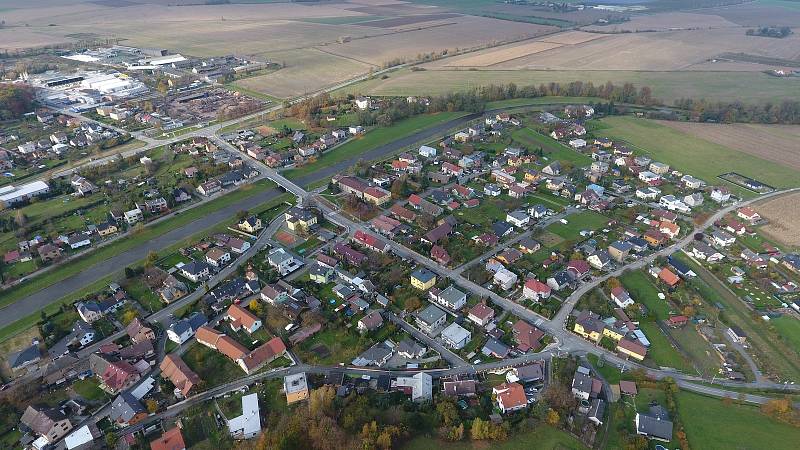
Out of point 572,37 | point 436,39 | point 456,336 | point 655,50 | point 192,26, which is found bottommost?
point 456,336

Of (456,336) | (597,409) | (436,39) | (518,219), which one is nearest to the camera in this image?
(597,409)

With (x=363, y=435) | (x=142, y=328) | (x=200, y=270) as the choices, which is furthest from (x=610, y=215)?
(x=142, y=328)

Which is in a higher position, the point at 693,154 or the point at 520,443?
the point at 693,154

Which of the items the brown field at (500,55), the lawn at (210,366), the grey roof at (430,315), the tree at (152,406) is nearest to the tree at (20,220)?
the lawn at (210,366)

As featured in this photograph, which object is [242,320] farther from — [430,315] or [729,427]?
[729,427]

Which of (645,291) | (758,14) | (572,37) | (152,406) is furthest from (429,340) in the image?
(758,14)

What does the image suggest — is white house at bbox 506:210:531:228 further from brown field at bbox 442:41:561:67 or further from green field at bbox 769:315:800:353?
brown field at bbox 442:41:561:67

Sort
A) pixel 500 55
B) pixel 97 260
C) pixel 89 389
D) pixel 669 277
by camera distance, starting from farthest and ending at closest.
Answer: pixel 500 55
pixel 97 260
pixel 669 277
pixel 89 389

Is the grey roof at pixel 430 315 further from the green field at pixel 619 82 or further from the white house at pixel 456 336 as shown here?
the green field at pixel 619 82
